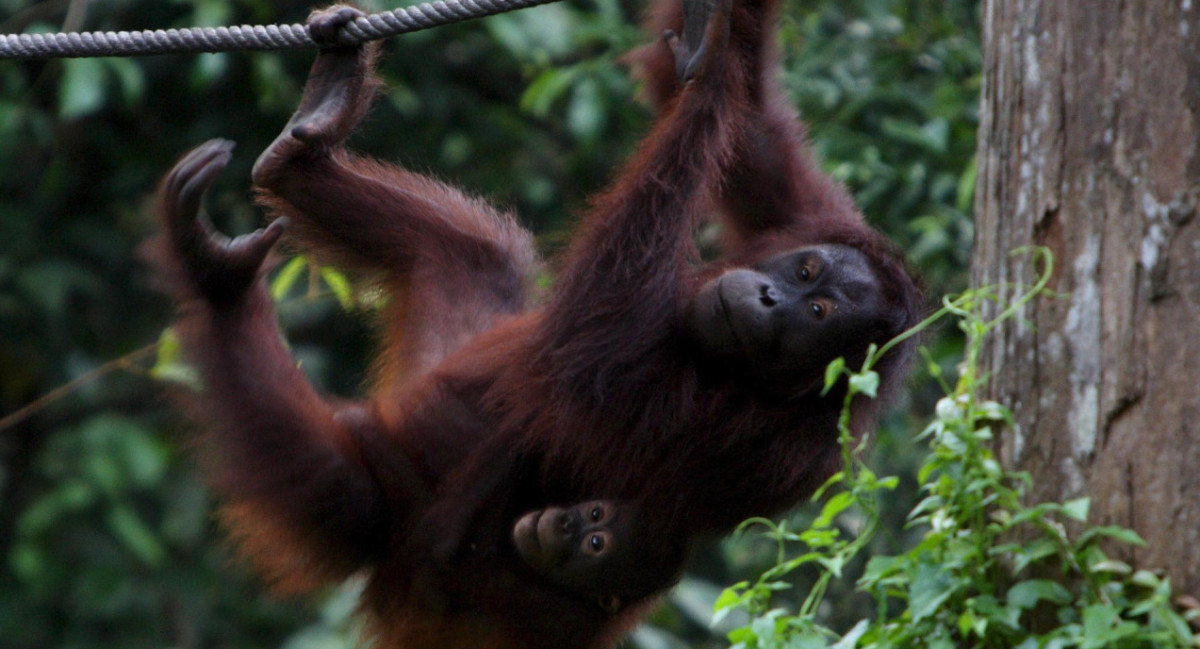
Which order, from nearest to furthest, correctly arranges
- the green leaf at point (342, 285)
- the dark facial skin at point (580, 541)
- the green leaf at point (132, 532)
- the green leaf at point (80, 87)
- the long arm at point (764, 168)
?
1. the dark facial skin at point (580, 541)
2. the long arm at point (764, 168)
3. the green leaf at point (342, 285)
4. the green leaf at point (80, 87)
5. the green leaf at point (132, 532)

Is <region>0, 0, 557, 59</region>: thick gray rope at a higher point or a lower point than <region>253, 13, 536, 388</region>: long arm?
higher

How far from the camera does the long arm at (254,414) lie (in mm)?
2932

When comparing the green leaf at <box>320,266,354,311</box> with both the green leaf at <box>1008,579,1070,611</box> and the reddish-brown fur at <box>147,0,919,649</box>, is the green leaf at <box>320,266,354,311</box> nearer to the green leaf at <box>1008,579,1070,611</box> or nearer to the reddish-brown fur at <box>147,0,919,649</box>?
the reddish-brown fur at <box>147,0,919,649</box>

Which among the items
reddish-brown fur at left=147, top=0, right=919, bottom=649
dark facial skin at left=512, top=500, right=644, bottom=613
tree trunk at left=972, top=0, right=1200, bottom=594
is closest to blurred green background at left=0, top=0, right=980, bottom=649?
reddish-brown fur at left=147, top=0, right=919, bottom=649

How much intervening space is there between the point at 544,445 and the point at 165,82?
378 centimetres

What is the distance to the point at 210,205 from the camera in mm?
5926

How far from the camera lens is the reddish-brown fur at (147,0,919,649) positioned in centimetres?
278

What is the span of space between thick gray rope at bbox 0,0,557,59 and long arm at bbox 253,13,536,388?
370 mm

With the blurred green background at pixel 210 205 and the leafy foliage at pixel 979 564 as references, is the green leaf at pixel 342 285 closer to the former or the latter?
the blurred green background at pixel 210 205

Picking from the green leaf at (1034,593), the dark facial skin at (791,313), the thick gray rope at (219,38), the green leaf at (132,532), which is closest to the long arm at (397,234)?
the thick gray rope at (219,38)

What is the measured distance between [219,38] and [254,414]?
0.83m

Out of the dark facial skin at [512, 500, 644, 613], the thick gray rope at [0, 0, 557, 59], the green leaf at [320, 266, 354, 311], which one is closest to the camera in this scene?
the thick gray rope at [0, 0, 557, 59]

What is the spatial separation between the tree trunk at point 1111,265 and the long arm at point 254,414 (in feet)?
5.22

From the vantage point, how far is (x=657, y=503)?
2.86 metres
